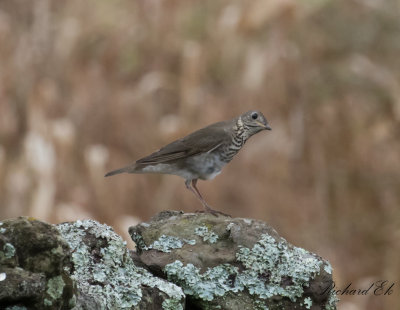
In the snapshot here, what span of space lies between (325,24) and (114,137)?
4109mm

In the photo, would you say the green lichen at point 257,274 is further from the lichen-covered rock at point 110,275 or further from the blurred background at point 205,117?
the blurred background at point 205,117

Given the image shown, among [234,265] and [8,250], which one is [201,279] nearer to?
[234,265]

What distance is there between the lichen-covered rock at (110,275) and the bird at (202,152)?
226 cm

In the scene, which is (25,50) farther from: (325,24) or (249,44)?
(325,24)

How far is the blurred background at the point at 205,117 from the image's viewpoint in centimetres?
662

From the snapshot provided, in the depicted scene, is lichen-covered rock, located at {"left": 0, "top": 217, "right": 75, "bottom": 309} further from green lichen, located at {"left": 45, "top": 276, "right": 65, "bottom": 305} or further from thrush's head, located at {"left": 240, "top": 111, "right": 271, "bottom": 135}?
thrush's head, located at {"left": 240, "top": 111, "right": 271, "bottom": 135}

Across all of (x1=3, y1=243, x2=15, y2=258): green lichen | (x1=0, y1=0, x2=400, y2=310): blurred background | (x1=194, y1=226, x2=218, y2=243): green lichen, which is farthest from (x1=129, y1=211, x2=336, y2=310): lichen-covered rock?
(x1=0, y1=0, x2=400, y2=310): blurred background

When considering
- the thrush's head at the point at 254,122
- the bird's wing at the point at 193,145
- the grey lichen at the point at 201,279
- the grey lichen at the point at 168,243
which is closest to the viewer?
the grey lichen at the point at 201,279

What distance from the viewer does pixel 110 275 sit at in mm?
2637

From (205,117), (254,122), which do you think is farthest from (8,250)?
(205,117)

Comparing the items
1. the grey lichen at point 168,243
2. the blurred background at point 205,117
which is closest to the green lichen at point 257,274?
the grey lichen at point 168,243

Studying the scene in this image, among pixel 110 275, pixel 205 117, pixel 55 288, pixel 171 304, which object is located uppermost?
pixel 205 117

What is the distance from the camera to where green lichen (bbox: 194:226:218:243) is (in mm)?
3084

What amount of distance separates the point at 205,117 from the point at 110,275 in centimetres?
472
